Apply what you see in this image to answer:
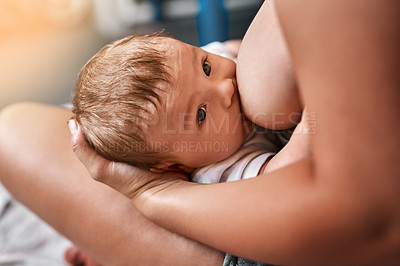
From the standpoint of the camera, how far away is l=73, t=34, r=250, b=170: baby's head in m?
0.68

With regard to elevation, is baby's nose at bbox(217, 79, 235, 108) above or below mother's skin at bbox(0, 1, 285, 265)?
above

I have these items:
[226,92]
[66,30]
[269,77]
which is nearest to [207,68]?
[226,92]

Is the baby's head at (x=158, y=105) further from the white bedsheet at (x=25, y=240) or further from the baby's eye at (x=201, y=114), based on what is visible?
the white bedsheet at (x=25, y=240)

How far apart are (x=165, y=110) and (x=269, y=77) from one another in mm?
193

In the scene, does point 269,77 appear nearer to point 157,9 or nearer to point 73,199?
point 73,199

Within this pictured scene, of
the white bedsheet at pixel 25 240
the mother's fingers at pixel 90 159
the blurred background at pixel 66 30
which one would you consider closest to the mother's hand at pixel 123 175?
the mother's fingers at pixel 90 159

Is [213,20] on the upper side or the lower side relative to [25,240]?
upper

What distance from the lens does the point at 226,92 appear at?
71cm

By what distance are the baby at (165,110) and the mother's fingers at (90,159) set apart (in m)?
0.02

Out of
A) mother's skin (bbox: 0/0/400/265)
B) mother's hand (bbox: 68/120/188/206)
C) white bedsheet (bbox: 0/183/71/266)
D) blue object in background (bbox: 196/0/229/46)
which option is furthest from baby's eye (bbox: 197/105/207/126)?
blue object in background (bbox: 196/0/229/46)

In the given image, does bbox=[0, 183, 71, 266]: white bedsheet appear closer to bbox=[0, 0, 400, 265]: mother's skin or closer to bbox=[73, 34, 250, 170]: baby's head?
bbox=[73, 34, 250, 170]: baby's head

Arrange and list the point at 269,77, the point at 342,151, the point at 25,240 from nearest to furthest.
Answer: the point at 342,151 < the point at 269,77 < the point at 25,240

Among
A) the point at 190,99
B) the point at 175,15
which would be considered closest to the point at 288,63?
the point at 190,99

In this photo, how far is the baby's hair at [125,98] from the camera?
2.23 ft
